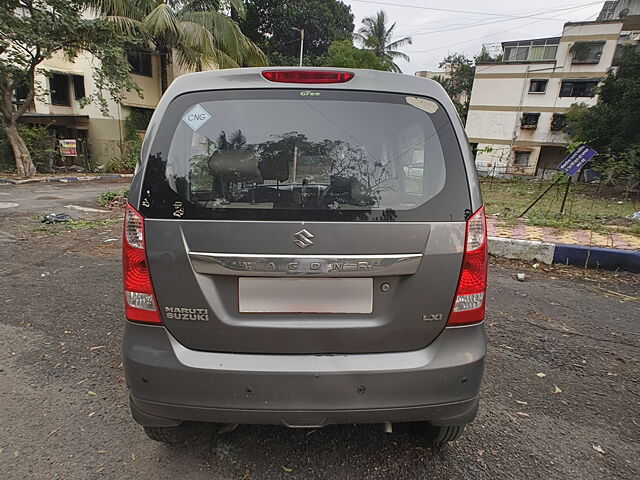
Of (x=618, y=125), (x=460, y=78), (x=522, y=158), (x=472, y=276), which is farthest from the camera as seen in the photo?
(x=460, y=78)

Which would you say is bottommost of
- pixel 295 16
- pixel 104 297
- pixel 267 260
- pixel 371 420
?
pixel 104 297

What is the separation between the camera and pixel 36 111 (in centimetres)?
1747

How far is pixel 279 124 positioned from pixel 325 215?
433mm

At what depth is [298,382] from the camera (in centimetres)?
146

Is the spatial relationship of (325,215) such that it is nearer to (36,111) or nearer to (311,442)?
(311,442)

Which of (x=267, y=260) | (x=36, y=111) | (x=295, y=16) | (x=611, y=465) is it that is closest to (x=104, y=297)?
(x=267, y=260)

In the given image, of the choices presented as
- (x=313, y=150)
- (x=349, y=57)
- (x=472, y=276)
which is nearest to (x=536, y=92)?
(x=349, y=57)

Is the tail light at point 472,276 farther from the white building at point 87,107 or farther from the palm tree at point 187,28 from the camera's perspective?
the white building at point 87,107

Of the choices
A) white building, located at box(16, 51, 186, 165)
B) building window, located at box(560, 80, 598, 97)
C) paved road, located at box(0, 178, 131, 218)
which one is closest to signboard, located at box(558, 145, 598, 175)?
paved road, located at box(0, 178, 131, 218)

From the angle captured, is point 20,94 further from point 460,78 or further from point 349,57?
point 460,78

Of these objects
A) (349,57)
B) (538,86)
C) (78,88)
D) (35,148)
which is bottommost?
(35,148)

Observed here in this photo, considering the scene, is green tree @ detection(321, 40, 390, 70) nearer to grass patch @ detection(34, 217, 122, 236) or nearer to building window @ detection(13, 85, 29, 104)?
building window @ detection(13, 85, 29, 104)

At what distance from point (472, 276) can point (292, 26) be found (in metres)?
30.8

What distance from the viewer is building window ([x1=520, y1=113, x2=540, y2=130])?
28.3 metres
